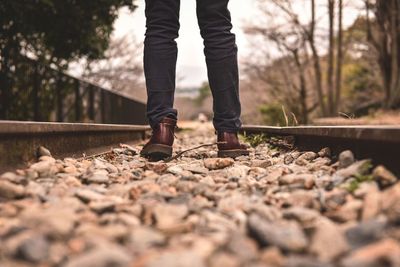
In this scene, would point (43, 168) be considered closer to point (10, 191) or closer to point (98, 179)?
point (98, 179)

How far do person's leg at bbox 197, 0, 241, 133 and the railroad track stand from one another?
53 cm

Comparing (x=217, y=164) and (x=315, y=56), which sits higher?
(x=315, y=56)

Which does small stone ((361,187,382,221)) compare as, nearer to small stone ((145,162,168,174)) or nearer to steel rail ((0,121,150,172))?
small stone ((145,162,168,174))

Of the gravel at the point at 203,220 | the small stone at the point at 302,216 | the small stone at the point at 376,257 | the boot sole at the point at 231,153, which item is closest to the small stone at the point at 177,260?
the gravel at the point at 203,220

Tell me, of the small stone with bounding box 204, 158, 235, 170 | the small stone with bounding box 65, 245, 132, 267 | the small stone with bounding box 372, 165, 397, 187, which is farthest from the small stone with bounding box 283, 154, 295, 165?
the small stone with bounding box 65, 245, 132, 267

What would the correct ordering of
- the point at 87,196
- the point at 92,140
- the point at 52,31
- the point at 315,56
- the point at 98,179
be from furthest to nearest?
the point at 315,56 < the point at 52,31 < the point at 92,140 < the point at 98,179 < the point at 87,196

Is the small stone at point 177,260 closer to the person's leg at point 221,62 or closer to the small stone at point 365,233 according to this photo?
the small stone at point 365,233

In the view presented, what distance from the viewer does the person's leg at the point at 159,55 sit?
9.59 ft

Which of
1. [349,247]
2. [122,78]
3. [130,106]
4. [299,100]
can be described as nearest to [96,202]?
[349,247]

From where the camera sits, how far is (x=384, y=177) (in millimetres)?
1695

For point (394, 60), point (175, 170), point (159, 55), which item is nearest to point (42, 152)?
point (175, 170)

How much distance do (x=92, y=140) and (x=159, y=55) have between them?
1.34 metres

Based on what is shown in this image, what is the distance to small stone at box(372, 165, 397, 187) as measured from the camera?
1686 millimetres

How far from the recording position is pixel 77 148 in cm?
343
